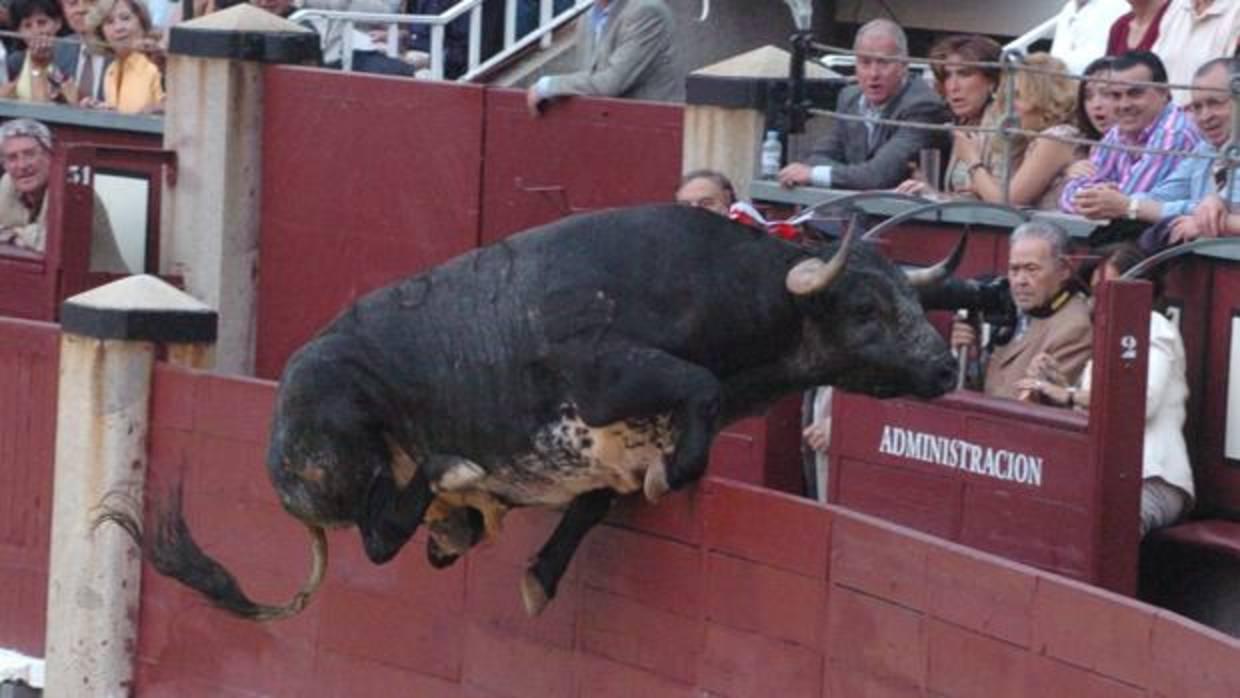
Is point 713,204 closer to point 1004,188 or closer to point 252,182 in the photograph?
point 1004,188

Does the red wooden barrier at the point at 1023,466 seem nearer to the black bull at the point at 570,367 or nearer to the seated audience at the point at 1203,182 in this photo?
the black bull at the point at 570,367

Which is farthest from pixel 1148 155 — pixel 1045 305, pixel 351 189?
pixel 351 189

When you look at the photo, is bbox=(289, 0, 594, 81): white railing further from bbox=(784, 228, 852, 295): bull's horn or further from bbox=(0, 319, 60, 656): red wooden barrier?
bbox=(784, 228, 852, 295): bull's horn

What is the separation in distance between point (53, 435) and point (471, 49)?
11.1 feet

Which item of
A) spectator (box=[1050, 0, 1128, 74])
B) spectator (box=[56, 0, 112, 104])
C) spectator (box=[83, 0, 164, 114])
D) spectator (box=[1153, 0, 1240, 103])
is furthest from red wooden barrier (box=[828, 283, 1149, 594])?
spectator (box=[56, 0, 112, 104])

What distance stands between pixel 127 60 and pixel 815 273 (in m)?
5.28

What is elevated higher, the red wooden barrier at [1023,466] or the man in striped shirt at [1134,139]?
the man in striped shirt at [1134,139]

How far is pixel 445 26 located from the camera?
13.3 metres

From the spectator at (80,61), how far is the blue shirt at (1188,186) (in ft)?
17.4

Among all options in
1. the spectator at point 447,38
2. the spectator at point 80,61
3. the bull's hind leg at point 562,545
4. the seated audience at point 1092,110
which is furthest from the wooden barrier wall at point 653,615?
the spectator at point 447,38

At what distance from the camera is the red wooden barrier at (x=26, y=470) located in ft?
34.5

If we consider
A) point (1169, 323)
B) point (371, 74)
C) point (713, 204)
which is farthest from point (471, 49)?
point (1169, 323)

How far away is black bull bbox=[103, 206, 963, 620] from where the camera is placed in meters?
7.97

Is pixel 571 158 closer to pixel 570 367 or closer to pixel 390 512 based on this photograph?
pixel 390 512
